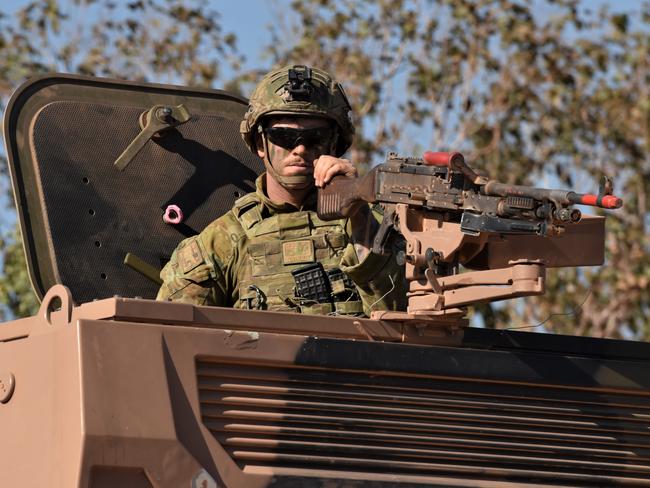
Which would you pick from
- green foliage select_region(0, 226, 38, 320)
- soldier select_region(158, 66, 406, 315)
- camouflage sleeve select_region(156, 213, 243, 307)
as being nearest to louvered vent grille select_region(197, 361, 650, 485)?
soldier select_region(158, 66, 406, 315)

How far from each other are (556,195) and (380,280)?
1002mm

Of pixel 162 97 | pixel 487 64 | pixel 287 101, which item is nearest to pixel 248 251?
pixel 287 101

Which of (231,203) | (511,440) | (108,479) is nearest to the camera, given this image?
(108,479)

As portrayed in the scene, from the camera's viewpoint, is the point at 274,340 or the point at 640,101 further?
the point at 640,101

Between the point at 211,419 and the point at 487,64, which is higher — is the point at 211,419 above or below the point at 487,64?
below

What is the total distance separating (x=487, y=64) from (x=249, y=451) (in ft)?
46.5

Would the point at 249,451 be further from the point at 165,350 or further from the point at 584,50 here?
the point at 584,50

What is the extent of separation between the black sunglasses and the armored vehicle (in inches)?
47.2

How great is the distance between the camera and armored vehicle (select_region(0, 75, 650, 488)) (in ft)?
16.7

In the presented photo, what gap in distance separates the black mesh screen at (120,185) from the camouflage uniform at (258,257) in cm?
38

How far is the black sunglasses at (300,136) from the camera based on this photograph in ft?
22.5

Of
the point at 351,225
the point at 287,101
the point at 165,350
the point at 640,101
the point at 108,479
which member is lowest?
the point at 108,479

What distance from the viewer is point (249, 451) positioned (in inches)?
207

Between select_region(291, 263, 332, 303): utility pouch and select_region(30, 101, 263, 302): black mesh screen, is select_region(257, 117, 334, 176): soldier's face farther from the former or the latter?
select_region(30, 101, 263, 302): black mesh screen
